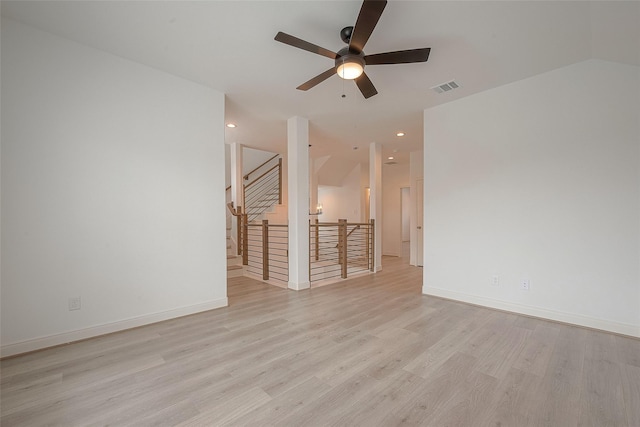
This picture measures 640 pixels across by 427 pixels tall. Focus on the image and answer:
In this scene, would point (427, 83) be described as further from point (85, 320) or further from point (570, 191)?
point (85, 320)

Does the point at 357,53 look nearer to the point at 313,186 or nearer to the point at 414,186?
the point at 414,186

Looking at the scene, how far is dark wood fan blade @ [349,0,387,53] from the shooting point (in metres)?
1.71

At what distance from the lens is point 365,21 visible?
6.13 ft

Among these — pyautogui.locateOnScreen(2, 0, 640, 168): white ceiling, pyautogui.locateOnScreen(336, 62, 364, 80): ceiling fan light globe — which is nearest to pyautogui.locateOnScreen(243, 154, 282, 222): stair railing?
pyautogui.locateOnScreen(2, 0, 640, 168): white ceiling

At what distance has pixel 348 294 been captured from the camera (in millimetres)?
4148

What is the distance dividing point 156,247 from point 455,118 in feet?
14.1

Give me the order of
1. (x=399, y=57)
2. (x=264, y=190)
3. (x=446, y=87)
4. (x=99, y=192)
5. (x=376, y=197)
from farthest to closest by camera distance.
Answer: (x=264, y=190), (x=376, y=197), (x=446, y=87), (x=99, y=192), (x=399, y=57)

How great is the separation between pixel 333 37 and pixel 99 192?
2732 mm

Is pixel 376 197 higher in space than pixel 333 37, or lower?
lower

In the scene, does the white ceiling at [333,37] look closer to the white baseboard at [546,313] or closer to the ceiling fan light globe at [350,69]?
the ceiling fan light globe at [350,69]

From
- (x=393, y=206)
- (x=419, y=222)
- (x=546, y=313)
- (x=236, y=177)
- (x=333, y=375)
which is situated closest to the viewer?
(x=333, y=375)

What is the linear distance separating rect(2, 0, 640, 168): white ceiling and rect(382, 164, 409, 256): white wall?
190 inches

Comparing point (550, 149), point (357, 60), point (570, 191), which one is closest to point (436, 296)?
point (570, 191)

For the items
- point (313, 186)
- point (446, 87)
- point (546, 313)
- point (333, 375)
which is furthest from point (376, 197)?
point (333, 375)
